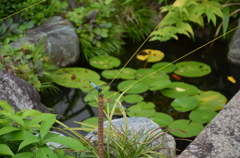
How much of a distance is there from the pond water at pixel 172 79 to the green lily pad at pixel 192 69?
0.05m

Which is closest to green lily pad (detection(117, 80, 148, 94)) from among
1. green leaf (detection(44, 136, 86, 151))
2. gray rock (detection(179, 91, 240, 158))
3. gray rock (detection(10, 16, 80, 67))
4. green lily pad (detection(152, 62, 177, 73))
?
green lily pad (detection(152, 62, 177, 73))

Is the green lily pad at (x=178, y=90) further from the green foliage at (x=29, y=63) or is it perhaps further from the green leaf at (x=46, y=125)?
the green leaf at (x=46, y=125)

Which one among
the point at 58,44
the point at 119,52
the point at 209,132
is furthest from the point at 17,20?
the point at 209,132

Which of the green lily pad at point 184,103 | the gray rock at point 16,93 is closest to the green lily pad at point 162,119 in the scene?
the green lily pad at point 184,103

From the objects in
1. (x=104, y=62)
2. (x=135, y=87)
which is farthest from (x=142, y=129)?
(x=104, y=62)

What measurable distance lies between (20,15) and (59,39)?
1.69ft

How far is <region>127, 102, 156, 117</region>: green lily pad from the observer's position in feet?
10.9

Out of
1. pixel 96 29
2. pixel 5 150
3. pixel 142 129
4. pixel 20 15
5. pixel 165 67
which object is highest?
pixel 5 150

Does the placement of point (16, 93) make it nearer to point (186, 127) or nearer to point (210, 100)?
point (186, 127)

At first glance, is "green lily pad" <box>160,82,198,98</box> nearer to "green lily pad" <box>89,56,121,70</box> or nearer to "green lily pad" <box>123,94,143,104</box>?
"green lily pad" <box>123,94,143,104</box>

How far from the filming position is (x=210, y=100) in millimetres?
3547

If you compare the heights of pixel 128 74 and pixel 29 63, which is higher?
pixel 29 63

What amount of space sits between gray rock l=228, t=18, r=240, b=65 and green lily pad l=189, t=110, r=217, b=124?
3.65ft

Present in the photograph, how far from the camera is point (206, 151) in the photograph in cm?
221
